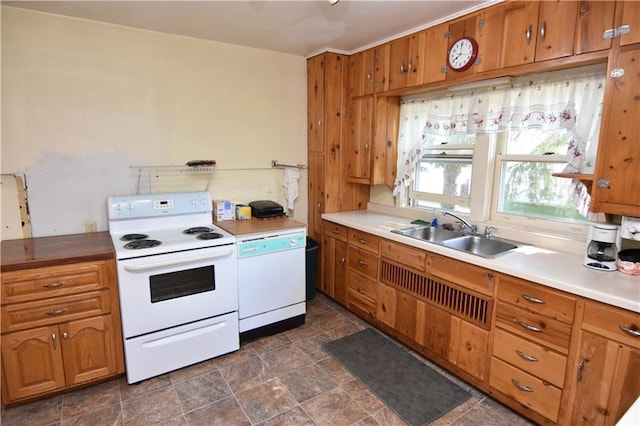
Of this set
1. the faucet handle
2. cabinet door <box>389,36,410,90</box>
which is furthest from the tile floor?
cabinet door <box>389,36,410,90</box>

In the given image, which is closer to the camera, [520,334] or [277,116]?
[520,334]

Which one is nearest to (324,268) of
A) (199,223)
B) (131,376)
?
(199,223)

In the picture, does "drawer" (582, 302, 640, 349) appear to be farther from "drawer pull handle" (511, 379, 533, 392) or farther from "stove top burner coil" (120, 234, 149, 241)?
"stove top burner coil" (120, 234, 149, 241)

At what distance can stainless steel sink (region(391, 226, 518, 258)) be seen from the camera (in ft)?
8.10

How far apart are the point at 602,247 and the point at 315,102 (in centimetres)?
260

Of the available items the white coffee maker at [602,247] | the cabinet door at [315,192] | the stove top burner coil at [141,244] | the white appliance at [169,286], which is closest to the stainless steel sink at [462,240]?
the white coffee maker at [602,247]

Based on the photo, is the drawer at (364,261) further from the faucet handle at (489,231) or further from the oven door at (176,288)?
the oven door at (176,288)

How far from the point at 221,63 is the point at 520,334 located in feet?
10.1

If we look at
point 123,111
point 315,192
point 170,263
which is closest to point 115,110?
point 123,111

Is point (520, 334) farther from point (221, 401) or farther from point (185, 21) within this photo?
point (185, 21)

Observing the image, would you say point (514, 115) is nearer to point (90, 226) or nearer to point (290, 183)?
point (290, 183)

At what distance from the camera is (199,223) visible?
2.96 m

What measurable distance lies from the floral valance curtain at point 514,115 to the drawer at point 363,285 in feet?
2.90

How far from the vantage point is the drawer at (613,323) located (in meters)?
1.52
